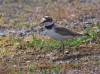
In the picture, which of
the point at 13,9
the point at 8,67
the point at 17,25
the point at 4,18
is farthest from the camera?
the point at 13,9

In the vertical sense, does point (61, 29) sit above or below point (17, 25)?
above

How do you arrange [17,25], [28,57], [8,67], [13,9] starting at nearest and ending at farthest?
1. [8,67]
2. [28,57]
3. [17,25]
4. [13,9]

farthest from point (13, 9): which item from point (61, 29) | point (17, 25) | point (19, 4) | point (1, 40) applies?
point (61, 29)

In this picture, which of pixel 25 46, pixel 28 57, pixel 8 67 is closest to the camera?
pixel 8 67

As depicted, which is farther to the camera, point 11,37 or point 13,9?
point 13,9

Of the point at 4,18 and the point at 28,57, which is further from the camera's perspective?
the point at 4,18

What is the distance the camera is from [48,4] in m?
16.9

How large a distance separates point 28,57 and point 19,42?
1.05m

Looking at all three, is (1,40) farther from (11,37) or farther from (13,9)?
(13,9)

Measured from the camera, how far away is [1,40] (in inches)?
460

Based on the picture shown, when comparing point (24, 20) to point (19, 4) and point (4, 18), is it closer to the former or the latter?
point (4, 18)

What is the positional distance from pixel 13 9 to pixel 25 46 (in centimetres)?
567

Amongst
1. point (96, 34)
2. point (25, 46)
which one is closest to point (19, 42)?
point (25, 46)

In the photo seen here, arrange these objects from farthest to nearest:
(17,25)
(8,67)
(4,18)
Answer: (4,18) → (17,25) → (8,67)
